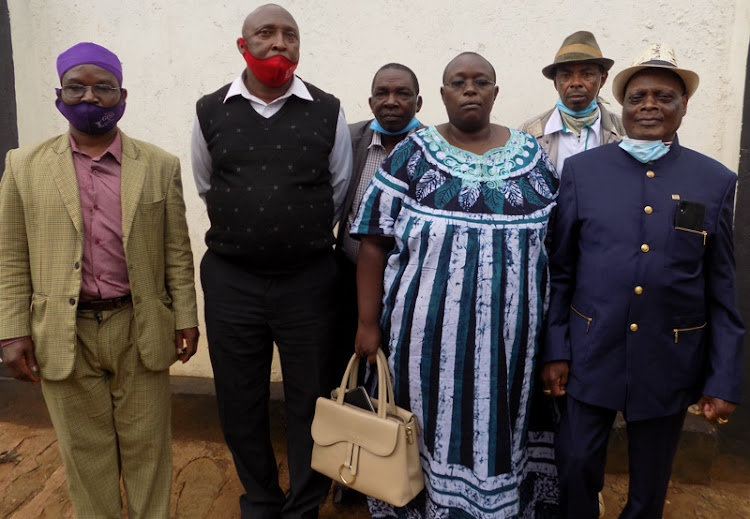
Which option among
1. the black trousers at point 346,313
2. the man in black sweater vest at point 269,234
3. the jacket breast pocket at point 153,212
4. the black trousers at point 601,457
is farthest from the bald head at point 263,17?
the black trousers at point 601,457

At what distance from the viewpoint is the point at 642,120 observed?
85.2 inches

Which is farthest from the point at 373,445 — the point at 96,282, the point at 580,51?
the point at 580,51

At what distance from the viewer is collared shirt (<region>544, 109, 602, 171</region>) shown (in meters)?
2.96

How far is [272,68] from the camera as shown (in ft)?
8.01

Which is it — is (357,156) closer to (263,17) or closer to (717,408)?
(263,17)

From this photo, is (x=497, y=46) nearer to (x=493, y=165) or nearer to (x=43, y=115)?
(x=493, y=165)

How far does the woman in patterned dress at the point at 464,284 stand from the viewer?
2.24 m

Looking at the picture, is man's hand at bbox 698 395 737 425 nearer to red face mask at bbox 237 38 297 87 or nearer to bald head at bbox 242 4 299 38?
red face mask at bbox 237 38 297 87

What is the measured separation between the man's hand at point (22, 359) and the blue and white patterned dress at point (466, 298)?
1363 millimetres

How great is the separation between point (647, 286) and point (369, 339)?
1.05 meters

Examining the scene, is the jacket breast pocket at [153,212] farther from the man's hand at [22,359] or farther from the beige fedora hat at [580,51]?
the beige fedora hat at [580,51]

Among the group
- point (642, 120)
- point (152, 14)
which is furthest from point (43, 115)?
point (642, 120)

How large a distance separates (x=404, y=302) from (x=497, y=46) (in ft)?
5.90

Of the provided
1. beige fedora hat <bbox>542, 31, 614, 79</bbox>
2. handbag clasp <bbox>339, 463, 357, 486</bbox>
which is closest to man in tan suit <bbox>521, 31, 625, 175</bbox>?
beige fedora hat <bbox>542, 31, 614, 79</bbox>
